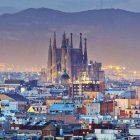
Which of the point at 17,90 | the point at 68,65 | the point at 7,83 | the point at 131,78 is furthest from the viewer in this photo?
the point at 131,78

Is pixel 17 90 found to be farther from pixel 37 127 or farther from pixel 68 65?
pixel 37 127

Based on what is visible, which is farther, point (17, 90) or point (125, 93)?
point (17, 90)

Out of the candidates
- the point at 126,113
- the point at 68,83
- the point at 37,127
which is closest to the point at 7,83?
the point at 68,83

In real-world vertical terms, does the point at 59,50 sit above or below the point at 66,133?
above

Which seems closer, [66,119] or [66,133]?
[66,133]

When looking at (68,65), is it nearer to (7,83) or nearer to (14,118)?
(7,83)

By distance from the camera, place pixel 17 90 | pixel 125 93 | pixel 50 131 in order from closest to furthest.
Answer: pixel 50 131 → pixel 125 93 → pixel 17 90

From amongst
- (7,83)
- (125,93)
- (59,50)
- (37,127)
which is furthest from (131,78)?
(37,127)

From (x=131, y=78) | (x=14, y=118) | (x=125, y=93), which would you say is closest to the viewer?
(x=14, y=118)

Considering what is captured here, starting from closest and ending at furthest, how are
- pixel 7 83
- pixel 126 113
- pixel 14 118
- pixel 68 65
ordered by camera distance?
pixel 14 118, pixel 126 113, pixel 7 83, pixel 68 65
